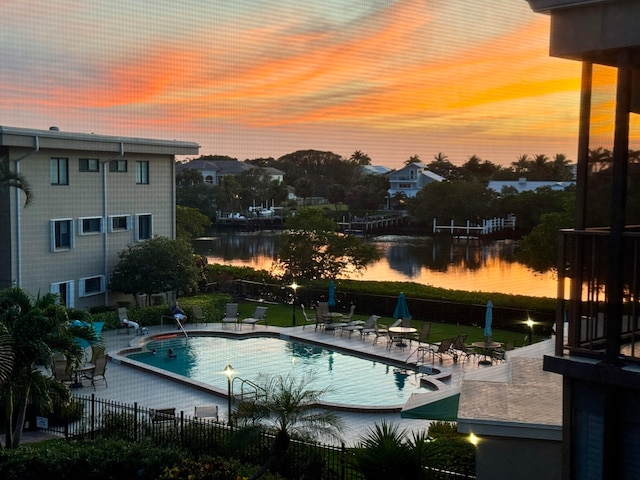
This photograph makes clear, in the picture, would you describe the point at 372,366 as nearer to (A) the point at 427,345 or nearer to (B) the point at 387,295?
(A) the point at 427,345

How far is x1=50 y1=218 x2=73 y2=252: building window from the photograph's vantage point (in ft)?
28.1

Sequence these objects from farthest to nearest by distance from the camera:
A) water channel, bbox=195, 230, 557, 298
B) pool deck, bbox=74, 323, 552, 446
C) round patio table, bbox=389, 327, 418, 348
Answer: water channel, bbox=195, 230, 557, 298, round patio table, bbox=389, 327, 418, 348, pool deck, bbox=74, 323, 552, 446

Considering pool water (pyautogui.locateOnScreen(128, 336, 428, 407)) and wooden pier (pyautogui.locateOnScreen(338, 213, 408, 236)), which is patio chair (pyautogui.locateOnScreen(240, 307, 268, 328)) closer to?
pool water (pyautogui.locateOnScreen(128, 336, 428, 407))

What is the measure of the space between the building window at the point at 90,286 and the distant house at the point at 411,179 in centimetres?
677

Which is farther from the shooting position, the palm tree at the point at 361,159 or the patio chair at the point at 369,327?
the palm tree at the point at 361,159

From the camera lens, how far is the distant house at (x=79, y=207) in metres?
7.90

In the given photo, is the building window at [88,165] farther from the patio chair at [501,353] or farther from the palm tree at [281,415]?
the palm tree at [281,415]

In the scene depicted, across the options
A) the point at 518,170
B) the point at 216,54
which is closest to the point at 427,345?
the point at 216,54

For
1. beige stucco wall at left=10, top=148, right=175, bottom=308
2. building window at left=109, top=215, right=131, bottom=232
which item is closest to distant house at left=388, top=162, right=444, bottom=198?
beige stucco wall at left=10, top=148, right=175, bottom=308

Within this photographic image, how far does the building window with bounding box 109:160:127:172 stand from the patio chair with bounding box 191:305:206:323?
2128 millimetres

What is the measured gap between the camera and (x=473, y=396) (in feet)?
9.23

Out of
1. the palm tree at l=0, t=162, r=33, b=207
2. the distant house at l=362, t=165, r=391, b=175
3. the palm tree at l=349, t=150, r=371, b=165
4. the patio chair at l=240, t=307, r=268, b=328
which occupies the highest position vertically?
the palm tree at l=349, t=150, r=371, b=165

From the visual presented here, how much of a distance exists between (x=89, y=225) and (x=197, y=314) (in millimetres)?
1828

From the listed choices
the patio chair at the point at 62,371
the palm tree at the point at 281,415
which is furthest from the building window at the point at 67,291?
the palm tree at the point at 281,415
